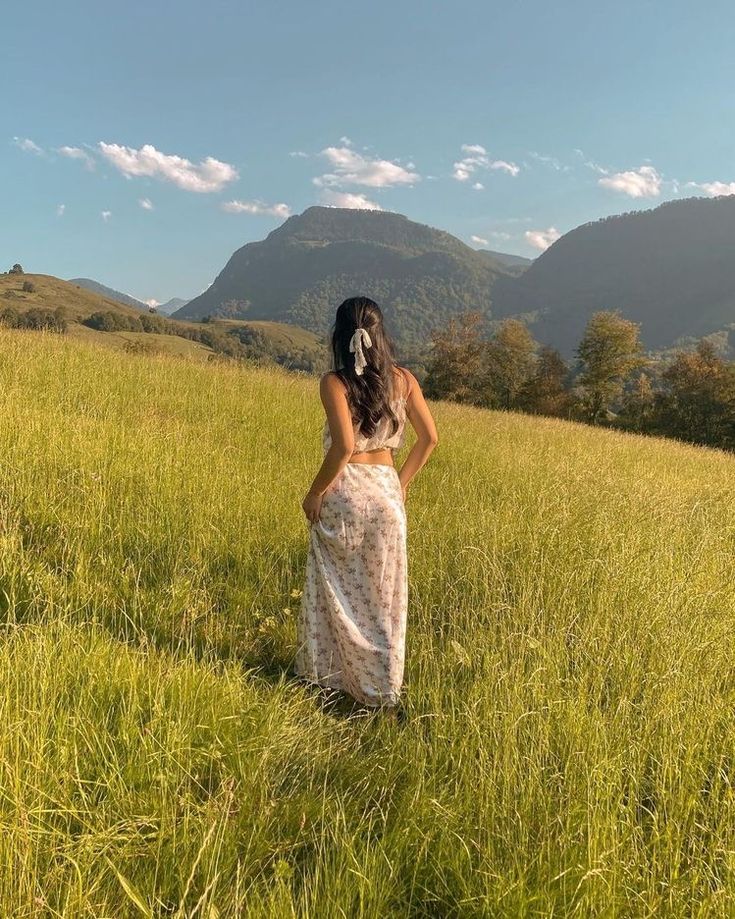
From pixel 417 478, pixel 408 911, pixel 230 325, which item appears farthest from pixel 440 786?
pixel 230 325

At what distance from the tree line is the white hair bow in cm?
3610

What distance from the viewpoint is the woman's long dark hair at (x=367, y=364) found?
8.91 feet

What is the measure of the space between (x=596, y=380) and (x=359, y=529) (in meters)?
43.3

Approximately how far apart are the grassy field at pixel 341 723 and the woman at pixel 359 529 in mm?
199

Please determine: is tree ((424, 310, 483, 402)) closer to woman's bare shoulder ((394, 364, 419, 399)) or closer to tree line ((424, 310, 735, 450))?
tree line ((424, 310, 735, 450))

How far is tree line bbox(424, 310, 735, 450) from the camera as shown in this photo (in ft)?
134

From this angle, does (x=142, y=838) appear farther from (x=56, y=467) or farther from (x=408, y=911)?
(x=56, y=467)

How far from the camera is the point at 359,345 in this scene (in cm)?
264

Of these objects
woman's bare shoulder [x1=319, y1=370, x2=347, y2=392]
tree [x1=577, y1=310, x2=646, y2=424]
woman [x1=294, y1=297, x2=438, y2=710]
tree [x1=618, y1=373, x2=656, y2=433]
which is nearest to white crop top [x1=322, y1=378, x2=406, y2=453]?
woman [x1=294, y1=297, x2=438, y2=710]

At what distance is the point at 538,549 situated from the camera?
3834 mm

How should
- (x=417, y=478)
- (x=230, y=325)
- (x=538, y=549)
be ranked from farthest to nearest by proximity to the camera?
(x=230, y=325)
(x=417, y=478)
(x=538, y=549)

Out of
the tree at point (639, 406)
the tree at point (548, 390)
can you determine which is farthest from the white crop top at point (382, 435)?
the tree at point (639, 406)

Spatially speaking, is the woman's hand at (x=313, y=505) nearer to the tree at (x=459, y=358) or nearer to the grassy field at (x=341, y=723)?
the grassy field at (x=341, y=723)

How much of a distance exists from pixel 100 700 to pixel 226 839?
0.77 meters
